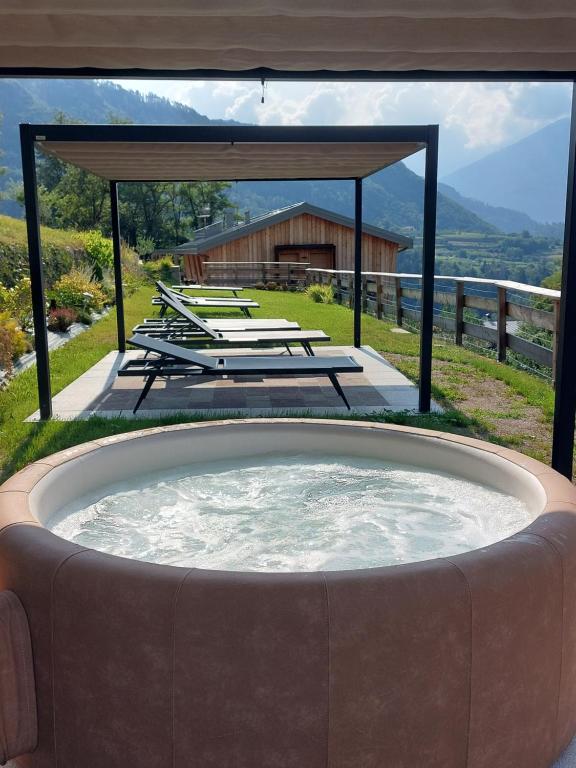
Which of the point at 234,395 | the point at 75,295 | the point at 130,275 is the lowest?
the point at 234,395

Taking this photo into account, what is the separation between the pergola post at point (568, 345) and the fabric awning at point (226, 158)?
2.55 meters

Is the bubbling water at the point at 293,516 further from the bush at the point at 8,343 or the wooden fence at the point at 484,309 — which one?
the wooden fence at the point at 484,309

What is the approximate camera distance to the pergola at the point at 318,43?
3234 mm

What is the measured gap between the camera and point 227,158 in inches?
316

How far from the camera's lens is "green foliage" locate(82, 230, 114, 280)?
20.3 m

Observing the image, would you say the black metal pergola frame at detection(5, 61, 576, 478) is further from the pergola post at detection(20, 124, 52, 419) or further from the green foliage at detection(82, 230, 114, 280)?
the green foliage at detection(82, 230, 114, 280)

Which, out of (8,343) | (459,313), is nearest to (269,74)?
(8,343)

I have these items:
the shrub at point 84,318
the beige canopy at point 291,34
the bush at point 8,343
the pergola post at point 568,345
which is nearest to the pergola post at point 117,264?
the bush at point 8,343

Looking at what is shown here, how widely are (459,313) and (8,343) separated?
7.10m

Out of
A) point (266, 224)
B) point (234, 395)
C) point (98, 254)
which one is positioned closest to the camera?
point (234, 395)

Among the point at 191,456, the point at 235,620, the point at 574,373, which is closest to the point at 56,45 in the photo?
the point at 191,456

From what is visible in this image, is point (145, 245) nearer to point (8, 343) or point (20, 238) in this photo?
point (20, 238)

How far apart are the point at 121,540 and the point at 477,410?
14.6 feet

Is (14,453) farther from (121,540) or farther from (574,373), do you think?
(574,373)
